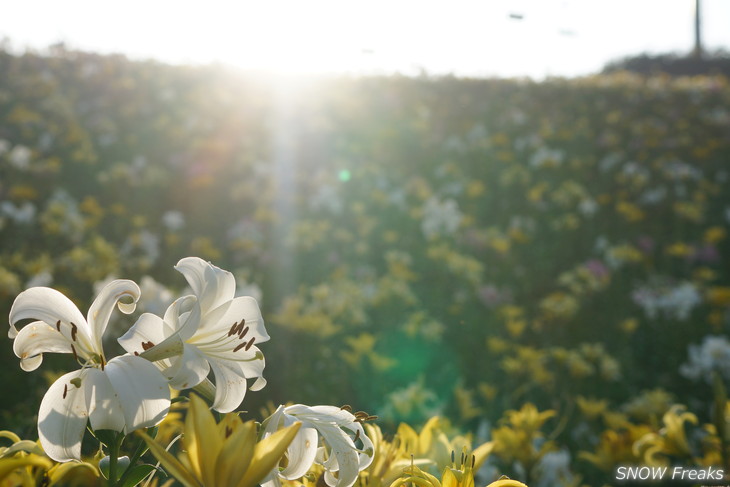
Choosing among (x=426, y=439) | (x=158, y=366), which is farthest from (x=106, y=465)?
(x=426, y=439)

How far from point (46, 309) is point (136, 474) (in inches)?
11.2

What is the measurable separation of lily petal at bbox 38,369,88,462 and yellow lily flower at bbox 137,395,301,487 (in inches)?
5.6

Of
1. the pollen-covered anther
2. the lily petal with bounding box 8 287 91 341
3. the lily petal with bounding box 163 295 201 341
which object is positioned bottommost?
the pollen-covered anther

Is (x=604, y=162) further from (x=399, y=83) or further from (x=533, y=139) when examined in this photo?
(x=399, y=83)

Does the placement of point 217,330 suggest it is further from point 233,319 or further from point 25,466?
point 25,466

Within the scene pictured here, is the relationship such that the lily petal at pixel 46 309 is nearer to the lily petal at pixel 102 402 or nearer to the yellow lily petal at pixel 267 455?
the lily petal at pixel 102 402

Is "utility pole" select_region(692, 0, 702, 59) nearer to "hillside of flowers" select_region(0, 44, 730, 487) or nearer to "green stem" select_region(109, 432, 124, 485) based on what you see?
"hillside of flowers" select_region(0, 44, 730, 487)

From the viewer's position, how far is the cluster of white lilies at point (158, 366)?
2.68 ft

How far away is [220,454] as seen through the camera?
2.55ft

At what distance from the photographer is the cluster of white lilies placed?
0.82 metres

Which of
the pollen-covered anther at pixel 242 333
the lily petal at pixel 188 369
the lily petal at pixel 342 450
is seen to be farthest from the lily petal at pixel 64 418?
the lily petal at pixel 342 450

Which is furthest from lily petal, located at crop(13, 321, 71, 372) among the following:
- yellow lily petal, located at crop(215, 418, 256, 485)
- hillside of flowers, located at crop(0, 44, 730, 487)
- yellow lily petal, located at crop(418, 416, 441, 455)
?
yellow lily petal, located at crop(418, 416, 441, 455)

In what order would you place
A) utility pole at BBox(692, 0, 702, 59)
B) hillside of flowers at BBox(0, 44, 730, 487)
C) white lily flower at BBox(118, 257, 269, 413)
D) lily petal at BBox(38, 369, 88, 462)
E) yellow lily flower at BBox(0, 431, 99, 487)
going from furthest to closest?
1. utility pole at BBox(692, 0, 702, 59)
2. hillside of flowers at BBox(0, 44, 730, 487)
3. white lily flower at BBox(118, 257, 269, 413)
4. lily petal at BBox(38, 369, 88, 462)
5. yellow lily flower at BBox(0, 431, 99, 487)

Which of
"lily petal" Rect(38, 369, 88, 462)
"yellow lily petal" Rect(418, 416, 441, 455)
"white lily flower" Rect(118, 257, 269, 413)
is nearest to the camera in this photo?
"lily petal" Rect(38, 369, 88, 462)
